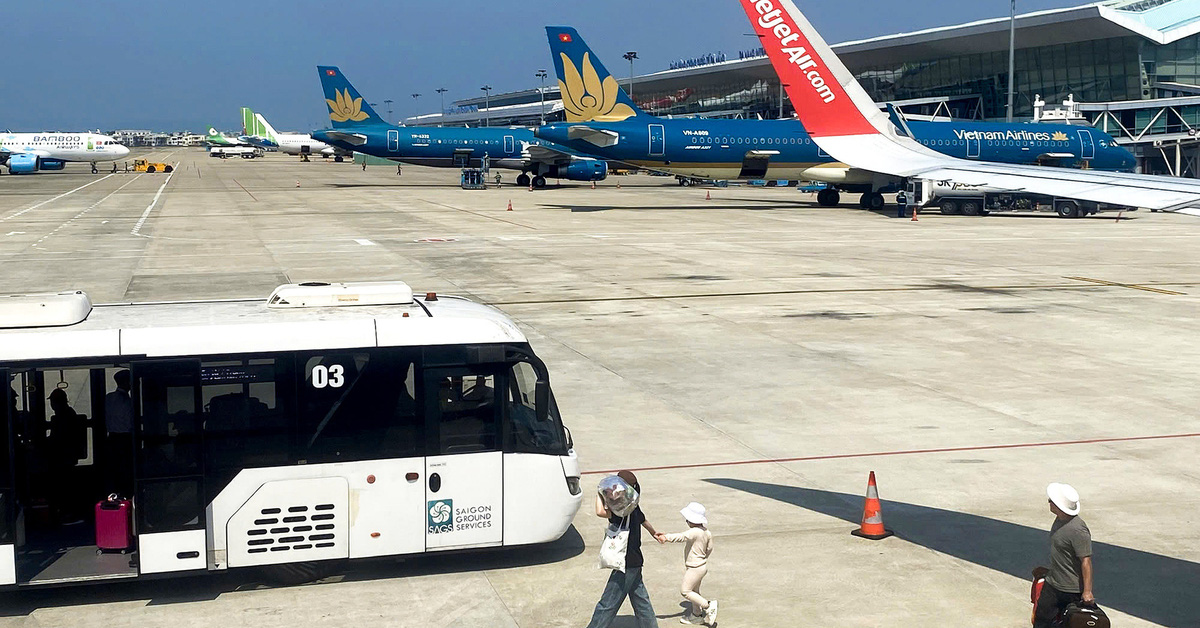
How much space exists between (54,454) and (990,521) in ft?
30.4

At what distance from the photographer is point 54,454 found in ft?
34.1

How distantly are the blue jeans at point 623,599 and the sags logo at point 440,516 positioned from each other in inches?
88.8

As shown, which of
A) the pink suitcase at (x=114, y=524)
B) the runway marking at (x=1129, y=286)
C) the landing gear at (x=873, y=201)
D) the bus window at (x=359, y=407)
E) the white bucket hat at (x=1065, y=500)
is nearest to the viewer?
the white bucket hat at (x=1065, y=500)

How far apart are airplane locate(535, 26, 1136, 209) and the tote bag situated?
53416 millimetres

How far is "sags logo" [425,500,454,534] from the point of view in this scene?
10906mm

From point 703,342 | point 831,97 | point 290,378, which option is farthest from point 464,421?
point 703,342

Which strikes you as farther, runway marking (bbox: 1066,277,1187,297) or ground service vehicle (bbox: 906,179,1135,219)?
ground service vehicle (bbox: 906,179,1135,219)

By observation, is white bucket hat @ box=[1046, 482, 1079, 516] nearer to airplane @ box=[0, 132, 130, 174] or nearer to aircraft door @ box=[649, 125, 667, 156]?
aircraft door @ box=[649, 125, 667, 156]

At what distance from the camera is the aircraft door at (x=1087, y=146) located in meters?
65.4

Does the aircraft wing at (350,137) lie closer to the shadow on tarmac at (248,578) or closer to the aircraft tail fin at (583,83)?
Result: the aircraft tail fin at (583,83)

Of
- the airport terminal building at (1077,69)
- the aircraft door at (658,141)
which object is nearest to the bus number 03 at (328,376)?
the aircraft door at (658,141)

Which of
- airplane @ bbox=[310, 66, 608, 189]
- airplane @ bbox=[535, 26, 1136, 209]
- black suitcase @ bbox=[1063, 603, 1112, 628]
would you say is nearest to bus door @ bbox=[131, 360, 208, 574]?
black suitcase @ bbox=[1063, 603, 1112, 628]

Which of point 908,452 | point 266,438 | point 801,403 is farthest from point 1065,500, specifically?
point 801,403

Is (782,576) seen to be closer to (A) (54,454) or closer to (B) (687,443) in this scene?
(B) (687,443)
